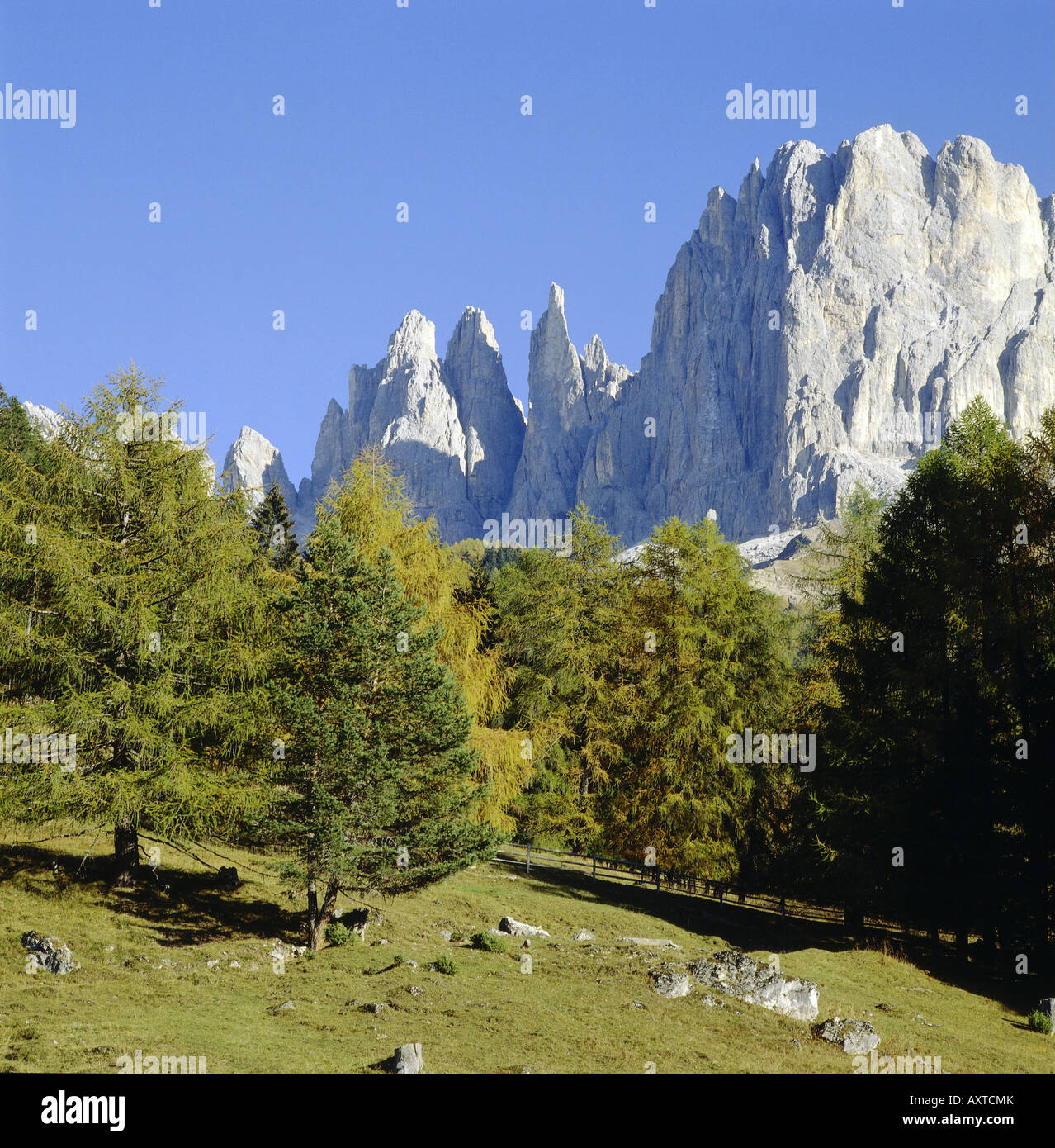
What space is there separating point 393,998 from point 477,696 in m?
10.2

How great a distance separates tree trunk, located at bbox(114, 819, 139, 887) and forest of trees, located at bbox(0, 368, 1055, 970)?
5 centimetres

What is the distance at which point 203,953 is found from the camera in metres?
17.2

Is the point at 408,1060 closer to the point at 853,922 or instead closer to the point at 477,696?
the point at 477,696

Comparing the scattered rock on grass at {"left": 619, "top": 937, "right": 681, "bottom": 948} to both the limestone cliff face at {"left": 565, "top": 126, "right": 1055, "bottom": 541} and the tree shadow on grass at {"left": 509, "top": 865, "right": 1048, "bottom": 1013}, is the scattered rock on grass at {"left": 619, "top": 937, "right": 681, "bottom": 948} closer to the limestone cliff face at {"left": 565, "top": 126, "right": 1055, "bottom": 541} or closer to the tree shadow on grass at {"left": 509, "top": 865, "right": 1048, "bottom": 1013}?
the tree shadow on grass at {"left": 509, "top": 865, "right": 1048, "bottom": 1013}

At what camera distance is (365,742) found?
18.3 meters

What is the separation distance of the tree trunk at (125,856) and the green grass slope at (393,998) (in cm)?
52

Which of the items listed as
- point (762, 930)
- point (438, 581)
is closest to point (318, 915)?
point (438, 581)

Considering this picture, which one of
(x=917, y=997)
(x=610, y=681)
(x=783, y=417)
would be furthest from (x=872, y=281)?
(x=917, y=997)

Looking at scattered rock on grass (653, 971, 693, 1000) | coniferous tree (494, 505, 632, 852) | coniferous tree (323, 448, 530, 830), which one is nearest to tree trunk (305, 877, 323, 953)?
coniferous tree (323, 448, 530, 830)

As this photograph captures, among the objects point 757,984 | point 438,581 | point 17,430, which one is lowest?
point 757,984

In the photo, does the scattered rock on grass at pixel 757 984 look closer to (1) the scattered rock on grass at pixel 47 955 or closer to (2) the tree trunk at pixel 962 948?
(2) the tree trunk at pixel 962 948

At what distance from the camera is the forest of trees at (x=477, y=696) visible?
1769 centimetres

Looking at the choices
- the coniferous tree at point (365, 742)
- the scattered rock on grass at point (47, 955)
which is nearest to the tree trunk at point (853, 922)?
the coniferous tree at point (365, 742)

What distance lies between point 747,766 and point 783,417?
163m
